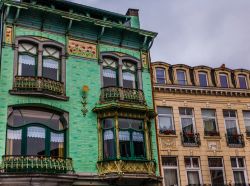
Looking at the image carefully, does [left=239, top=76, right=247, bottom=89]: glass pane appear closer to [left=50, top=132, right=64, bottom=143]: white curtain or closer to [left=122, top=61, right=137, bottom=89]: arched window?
[left=122, top=61, right=137, bottom=89]: arched window

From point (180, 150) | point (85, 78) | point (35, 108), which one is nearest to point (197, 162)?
point (180, 150)

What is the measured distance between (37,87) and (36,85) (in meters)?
0.16

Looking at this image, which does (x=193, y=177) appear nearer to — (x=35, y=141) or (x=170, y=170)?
(x=170, y=170)

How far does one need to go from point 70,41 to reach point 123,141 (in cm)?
708

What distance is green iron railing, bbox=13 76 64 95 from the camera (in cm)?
2165

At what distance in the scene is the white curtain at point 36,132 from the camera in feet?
69.7

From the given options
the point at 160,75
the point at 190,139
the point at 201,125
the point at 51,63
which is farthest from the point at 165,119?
the point at 51,63

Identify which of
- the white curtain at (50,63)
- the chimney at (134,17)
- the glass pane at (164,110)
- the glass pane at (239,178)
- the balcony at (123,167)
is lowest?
the glass pane at (239,178)

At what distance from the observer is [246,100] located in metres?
28.7

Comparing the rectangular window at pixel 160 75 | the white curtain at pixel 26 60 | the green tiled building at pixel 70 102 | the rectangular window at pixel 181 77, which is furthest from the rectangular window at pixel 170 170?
the white curtain at pixel 26 60

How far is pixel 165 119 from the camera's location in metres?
26.2

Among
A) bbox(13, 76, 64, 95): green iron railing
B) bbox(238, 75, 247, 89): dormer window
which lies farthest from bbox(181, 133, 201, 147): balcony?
bbox(13, 76, 64, 95): green iron railing

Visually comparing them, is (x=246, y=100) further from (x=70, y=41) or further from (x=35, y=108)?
(x=35, y=108)

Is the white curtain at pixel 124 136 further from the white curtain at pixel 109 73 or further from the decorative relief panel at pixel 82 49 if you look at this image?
the decorative relief panel at pixel 82 49
